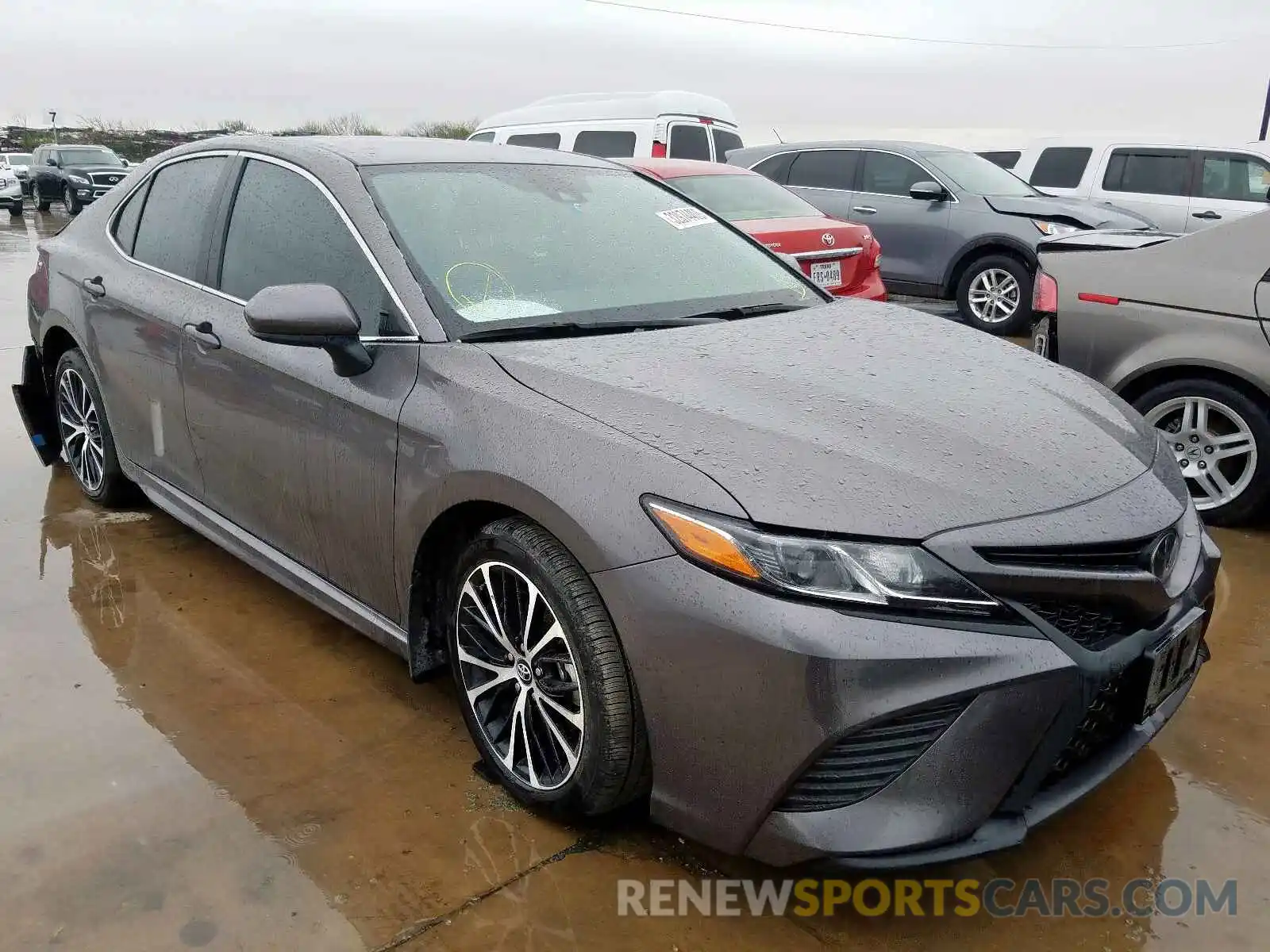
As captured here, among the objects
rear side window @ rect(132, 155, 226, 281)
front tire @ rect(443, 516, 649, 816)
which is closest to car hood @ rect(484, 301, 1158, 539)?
front tire @ rect(443, 516, 649, 816)

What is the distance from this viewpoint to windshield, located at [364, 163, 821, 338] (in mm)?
2828

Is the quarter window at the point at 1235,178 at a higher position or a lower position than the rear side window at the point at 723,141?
lower

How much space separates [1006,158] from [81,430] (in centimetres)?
1189

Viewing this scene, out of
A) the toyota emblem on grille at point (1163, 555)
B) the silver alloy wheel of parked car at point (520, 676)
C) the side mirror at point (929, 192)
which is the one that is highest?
the side mirror at point (929, 192)

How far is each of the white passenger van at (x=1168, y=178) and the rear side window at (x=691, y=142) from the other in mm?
4005

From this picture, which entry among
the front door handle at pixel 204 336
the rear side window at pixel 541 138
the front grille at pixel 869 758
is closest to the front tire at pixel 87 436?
the front door handle at pixel 204 336

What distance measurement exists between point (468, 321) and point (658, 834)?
1337mm

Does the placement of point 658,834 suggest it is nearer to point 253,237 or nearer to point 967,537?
point 967,537

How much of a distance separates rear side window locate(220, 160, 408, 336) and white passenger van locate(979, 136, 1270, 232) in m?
10.1

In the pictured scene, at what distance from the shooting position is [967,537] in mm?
1991

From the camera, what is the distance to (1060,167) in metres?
12.3

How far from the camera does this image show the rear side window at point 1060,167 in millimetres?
12031

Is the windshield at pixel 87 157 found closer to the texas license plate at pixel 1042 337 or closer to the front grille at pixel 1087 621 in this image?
the texas license plate at pixel 1042 337

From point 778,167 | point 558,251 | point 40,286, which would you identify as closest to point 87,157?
point 778,167
